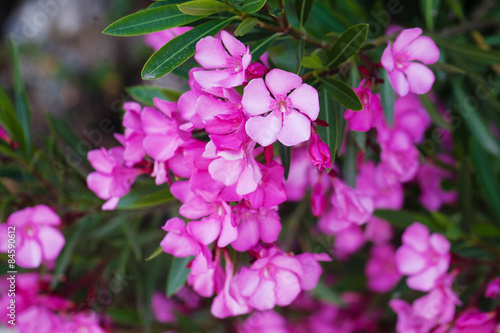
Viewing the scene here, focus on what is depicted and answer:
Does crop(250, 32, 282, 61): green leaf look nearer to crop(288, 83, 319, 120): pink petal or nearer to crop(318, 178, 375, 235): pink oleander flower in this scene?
crop(288, 83, 319, 120): pink petal

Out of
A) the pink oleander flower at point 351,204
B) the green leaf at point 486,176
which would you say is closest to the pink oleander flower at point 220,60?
the pink oleander flower at point 351,204

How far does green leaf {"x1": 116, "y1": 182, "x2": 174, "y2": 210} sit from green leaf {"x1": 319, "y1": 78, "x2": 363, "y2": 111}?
47 cm

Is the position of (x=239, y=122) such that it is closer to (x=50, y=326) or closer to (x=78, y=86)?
(x=50, y=326)

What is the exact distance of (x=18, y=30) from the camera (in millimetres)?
3270

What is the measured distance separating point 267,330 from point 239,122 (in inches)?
48.1

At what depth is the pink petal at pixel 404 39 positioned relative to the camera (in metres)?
0.82

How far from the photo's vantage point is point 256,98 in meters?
0.69

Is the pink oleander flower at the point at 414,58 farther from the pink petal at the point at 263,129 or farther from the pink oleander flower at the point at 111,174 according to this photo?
the pink oleander flower at the point at 111,174

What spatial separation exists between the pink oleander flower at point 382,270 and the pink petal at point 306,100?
1.30 meters

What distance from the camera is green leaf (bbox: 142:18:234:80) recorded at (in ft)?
2.56

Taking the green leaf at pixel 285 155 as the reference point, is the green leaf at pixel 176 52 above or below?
above

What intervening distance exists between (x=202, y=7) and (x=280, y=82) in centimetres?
22

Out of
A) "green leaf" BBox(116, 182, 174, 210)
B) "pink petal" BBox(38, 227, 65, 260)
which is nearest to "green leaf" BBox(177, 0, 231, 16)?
"green leaf" BBox(116, 182, 174, 210)

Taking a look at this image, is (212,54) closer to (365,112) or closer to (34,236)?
(365,112)
